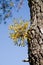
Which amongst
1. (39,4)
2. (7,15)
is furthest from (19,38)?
(7,15)

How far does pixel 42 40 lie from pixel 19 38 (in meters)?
0.65

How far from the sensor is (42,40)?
3496 mm

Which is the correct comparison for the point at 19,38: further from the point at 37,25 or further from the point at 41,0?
the point at 41,0

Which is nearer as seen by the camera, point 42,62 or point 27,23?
point 42,62

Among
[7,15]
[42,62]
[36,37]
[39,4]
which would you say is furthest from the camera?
[7,15]

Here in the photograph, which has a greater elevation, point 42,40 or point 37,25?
point 37,25

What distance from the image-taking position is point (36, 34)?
3609 millimetres

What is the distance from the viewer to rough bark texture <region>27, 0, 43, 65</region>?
135 inches

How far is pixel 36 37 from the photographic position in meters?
3.58

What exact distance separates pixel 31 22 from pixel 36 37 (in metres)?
0.42

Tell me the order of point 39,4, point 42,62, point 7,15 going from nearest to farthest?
point 42,62 < point 39,4 < point 7,15

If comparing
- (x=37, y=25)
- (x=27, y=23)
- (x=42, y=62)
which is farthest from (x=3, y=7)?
(x=42, y=62)

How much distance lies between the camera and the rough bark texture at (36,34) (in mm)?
3438

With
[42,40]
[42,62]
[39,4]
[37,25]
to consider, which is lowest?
[42,62]
